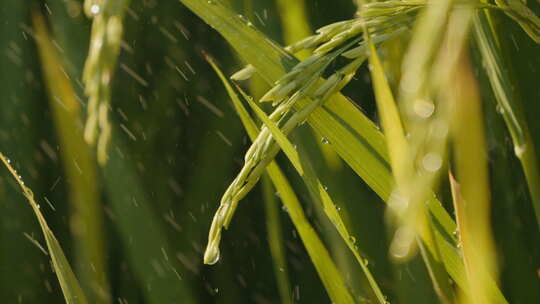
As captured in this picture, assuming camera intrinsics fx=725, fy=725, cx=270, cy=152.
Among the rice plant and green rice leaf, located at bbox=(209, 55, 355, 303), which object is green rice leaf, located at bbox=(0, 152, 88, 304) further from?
green rice leaf, located at bbox=(209, 55, 355, 303)

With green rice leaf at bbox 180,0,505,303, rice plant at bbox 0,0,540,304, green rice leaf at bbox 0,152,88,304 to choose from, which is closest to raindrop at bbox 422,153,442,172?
rice plant at bbox 0,0,540,304

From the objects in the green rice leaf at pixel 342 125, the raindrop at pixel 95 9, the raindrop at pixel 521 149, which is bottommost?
the raindrop at pixel 521 149

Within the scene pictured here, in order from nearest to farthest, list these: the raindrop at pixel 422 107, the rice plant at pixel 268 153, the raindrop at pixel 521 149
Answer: the raindrop at pixel 422 107 < the rice plant at pixel 268 153 < the raindrop at pixel 521 149

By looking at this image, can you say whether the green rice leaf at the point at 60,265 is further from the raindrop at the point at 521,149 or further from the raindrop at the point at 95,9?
the raindrop at the point at 521,149

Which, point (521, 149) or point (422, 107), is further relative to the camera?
point (521, 149)

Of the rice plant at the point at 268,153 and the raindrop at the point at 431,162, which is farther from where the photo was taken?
the rice plant at the point at 268,153

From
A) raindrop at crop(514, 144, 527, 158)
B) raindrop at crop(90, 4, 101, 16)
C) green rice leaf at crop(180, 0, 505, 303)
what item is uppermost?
raindrop at crop(90, 4, 101, 16)

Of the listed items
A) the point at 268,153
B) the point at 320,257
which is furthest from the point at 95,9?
the point at 320,257

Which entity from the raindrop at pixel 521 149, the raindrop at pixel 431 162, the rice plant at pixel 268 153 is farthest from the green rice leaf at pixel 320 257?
the raindrop at pixel 431 162

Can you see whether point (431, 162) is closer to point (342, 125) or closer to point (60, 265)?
point (342, 125)
